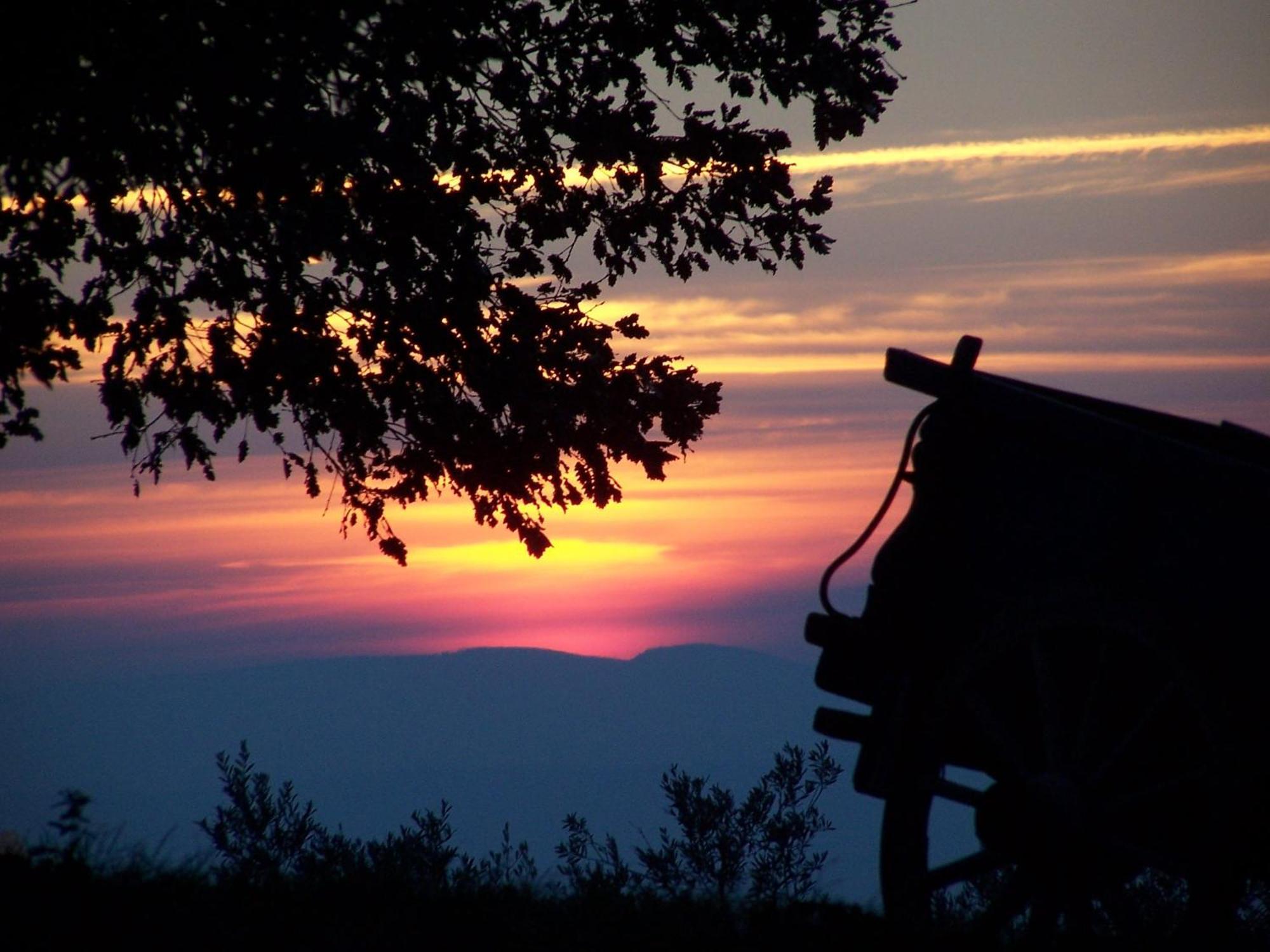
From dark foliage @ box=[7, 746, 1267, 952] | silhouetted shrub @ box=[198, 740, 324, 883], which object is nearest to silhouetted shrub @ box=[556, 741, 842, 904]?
silhouetted shrub @ box=[198, 740, 324, 883]

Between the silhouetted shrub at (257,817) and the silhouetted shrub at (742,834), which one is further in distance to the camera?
the silhouetted shrub at (742,834)

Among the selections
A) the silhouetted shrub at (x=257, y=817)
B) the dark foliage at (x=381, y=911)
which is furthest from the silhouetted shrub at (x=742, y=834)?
the dark foliage at (x=381, y=911)

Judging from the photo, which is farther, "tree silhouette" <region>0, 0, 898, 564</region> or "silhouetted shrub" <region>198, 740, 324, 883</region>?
"silhouetted shrub" <region>198, 740, 324, 883</region>

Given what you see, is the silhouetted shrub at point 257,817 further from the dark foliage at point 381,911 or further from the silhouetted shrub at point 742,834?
the dark foliage at point 381,911

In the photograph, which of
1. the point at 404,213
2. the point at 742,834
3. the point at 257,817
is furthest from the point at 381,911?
the point at 742,834

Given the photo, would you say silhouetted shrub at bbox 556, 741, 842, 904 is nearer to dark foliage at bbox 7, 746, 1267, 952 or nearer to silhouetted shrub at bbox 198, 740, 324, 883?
silhouetted shrub at bbox 198, 740, 324, 883

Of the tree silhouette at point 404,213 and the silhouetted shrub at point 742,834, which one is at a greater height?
the tree silhouette at point 404,213

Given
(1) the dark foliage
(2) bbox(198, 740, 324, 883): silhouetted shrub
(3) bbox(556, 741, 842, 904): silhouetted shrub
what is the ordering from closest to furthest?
(1) the dark foliage, (2) bbox(198, 740, 324, 883): silhouetted shrub, (3) bbox(556, 741, 842, 904): silhouetted shrub

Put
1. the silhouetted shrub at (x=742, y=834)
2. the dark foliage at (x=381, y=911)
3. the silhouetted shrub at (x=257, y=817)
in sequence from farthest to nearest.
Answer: the silhouetted shrub at (x=742, y=834) < the silhouetted shrub at (x=257, y=817) < the dark foliage at (x=381, y=911)

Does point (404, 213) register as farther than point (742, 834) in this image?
No

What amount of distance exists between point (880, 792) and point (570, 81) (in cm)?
572

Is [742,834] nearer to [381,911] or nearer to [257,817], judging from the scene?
[257,817]

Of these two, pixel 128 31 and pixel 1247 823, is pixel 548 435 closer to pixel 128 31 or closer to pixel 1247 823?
pixel 128 31

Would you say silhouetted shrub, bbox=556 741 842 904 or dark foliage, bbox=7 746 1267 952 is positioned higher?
dark foliage, bbox=7 746 1267 952
